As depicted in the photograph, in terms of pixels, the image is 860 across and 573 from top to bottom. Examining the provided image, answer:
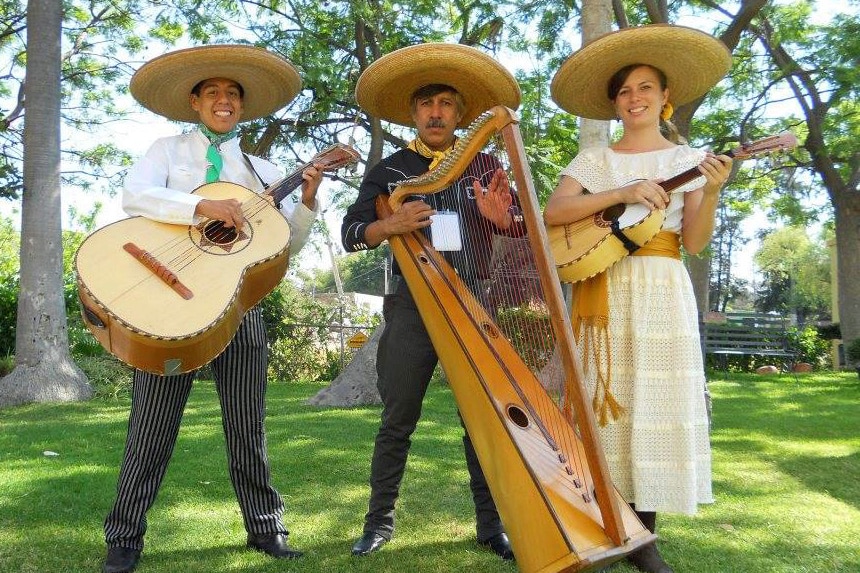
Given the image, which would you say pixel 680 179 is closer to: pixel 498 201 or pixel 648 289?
pixel 648 289

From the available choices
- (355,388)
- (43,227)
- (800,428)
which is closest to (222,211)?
(355,388)

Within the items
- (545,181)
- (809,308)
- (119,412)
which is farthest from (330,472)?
(809,308)

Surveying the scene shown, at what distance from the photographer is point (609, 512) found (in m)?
1.96

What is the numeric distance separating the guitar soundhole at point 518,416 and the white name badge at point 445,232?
89 centimetres

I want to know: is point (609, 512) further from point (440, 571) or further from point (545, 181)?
point (545, 181)

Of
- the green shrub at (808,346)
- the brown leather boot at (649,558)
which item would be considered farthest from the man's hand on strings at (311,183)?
the green shrub at (808,346)

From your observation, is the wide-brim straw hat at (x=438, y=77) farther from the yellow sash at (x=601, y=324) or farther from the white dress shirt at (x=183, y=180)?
the yellow sash at (x=601, y=324)

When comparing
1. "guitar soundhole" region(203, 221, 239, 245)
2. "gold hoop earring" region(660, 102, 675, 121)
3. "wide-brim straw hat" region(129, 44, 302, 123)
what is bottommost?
"guitar soundhole" region(203, 221, 239, 245)

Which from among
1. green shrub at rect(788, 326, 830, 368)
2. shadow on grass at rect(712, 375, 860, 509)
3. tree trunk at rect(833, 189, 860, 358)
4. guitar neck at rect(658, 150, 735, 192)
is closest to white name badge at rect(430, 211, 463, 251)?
guitar neck at rect(658, 150, 735, 192)

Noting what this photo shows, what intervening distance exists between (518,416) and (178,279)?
1.23 meters

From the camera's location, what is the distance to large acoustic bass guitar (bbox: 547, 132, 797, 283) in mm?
2816

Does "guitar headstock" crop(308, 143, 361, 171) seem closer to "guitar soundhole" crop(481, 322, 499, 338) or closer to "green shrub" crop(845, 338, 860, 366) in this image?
"guitar soundhole" crop(481, 322, 499, 338)

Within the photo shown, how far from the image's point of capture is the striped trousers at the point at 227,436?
300 cm

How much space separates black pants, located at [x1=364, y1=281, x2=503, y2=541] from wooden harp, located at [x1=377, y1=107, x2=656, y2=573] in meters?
0.25
